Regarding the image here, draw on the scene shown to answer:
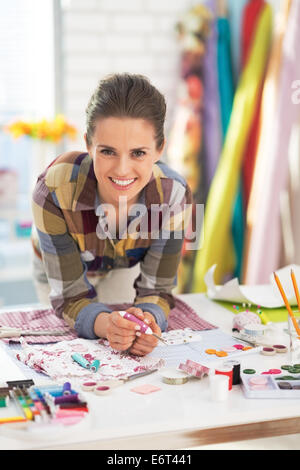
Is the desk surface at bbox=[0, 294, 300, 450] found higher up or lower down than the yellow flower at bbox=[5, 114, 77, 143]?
lower down

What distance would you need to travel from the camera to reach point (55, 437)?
978mm

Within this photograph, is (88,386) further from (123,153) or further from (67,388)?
(123,153)

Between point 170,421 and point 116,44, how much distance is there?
244 cm

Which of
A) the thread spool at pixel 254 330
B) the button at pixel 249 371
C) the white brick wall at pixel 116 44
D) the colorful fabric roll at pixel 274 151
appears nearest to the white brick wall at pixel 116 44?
the white brick wall at pixel 116 44

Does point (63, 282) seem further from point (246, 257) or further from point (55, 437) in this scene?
point (246, 257)

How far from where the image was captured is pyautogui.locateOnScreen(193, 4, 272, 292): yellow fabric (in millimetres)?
3018

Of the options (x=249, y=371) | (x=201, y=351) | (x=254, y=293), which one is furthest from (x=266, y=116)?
(x=249, y=371)

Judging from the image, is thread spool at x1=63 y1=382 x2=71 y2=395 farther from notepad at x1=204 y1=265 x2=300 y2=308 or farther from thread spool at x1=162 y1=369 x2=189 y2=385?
notepad at x1=204 y1=265 x2=300 y2=308

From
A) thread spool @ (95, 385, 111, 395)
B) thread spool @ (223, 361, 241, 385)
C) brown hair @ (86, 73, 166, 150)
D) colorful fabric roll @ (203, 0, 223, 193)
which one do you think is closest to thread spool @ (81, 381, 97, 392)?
thread spool @ (95, 385, 111, 395)

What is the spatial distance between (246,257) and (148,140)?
1736 millimetres

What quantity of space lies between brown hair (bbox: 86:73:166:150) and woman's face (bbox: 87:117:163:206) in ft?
0.05

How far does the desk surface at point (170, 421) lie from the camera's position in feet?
3.24

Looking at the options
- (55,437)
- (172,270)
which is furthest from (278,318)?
(55,437)

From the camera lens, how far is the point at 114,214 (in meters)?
1.60
